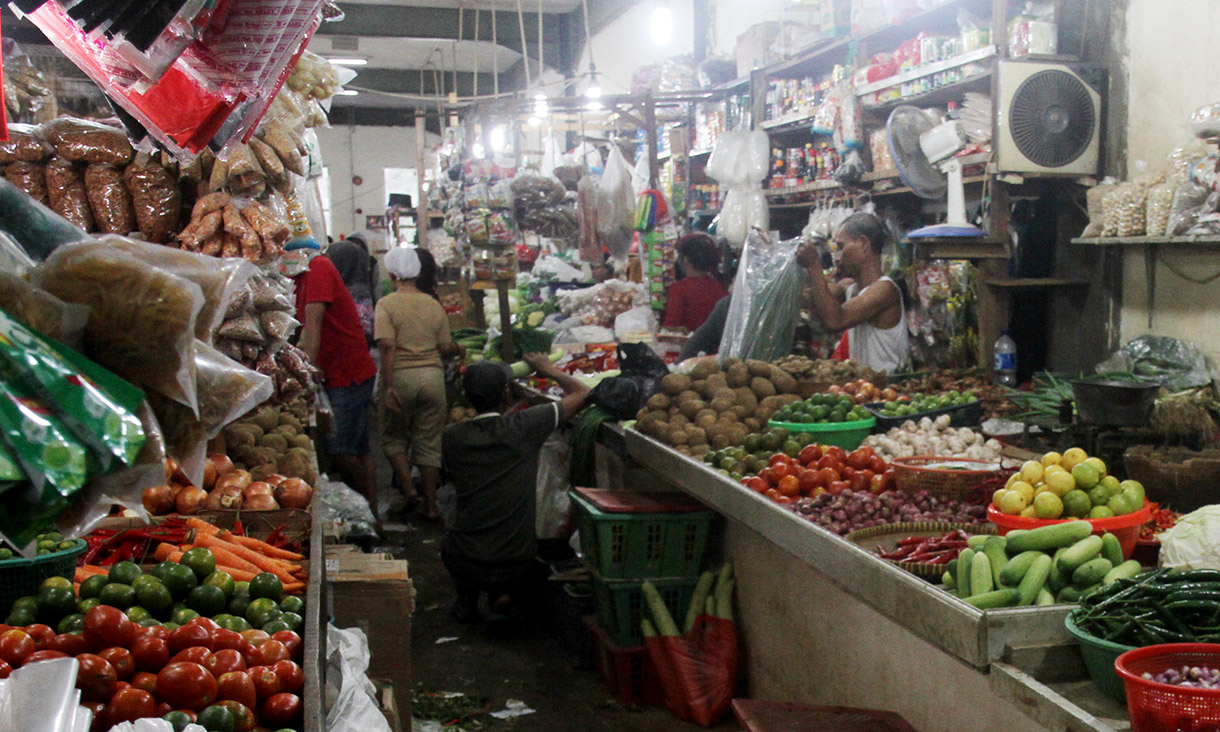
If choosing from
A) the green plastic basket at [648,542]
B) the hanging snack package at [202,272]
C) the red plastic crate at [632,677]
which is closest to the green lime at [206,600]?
the hanging snack package at [202,272]

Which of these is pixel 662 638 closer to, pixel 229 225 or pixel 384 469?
pixel 229 225

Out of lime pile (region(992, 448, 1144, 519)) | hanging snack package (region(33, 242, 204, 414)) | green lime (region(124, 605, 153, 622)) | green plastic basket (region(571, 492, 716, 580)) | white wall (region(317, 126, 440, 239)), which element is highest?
white wall (region(317, 126, 440, 239))

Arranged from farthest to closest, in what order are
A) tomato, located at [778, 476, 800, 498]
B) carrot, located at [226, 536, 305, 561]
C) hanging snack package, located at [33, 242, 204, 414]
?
tomato, located at [778, 476, 800, 498], carrot, located at [226, 536, 305, 561], hanging snack package, located at [33, 242, 204, 414]

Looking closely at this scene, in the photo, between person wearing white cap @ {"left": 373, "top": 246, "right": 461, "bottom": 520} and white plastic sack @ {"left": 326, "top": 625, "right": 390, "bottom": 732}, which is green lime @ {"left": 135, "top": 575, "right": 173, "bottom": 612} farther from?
person wearing white cap @ {"left": 373, "top": 246, "right": 461, "bottom": 520}

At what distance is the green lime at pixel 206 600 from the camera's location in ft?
8.24

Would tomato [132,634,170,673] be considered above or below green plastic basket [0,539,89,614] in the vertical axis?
below

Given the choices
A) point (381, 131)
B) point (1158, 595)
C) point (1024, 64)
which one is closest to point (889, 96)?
point (1024, 64)

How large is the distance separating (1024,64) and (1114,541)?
2989 mm

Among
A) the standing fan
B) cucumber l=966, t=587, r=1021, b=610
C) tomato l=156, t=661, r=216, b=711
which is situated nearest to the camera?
tomato l=156, t=661, r=216, b=711

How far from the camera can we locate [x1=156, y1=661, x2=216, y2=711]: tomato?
6.53 ft

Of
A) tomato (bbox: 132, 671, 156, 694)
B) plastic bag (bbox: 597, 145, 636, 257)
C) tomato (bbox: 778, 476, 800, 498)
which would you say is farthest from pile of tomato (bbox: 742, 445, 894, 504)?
plastic bag (bbox: 597, 145, 636, 257)

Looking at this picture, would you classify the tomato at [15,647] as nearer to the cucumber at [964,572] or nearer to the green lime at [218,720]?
the green lime at [218,720]

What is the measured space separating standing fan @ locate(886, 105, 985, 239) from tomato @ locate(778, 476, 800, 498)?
6.18 ft

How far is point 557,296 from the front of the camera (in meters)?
9.61
